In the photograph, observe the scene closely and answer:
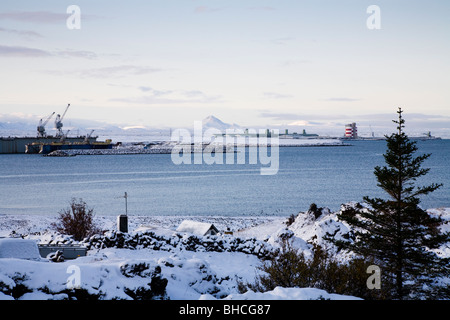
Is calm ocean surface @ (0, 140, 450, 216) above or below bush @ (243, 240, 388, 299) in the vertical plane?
below

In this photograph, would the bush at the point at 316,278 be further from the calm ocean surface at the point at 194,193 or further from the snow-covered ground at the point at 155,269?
the calm ocean surface at the point at 194,193

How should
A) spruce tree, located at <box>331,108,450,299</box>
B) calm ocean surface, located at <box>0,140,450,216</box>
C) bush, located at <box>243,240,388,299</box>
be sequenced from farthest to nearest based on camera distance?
1. calm ocean surface, located at <box>0,140,450,216</box>
2. spruce tree, located at <box>331,108,450,299</box>
3. bush, located at <box>243,240,388,299</box>

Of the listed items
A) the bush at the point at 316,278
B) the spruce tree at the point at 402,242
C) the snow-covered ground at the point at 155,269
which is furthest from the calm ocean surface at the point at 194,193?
the bush at the point at 316,278

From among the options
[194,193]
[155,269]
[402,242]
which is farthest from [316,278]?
[194,193]

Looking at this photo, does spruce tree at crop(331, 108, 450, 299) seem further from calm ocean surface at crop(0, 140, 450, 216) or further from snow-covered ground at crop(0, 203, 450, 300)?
calm ocean surface at crop(0, 140, 450, 216)

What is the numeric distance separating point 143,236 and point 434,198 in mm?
53767

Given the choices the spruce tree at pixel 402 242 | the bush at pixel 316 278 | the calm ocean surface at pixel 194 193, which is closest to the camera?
the bush at pixel 316 278

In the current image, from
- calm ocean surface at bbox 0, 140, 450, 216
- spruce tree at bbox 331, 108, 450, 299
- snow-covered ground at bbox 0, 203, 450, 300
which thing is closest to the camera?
snow-covered ground at bbox 0, 203, 450, 300

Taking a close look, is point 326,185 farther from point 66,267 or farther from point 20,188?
point 66,267

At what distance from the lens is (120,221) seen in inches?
1047

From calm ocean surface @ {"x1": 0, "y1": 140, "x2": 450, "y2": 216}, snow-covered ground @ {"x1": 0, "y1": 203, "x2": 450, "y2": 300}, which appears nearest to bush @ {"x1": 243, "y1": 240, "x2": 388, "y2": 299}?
snow-covered ground @ {"x1": 0, "y1": 203, "x2": 450, "y2": 300}

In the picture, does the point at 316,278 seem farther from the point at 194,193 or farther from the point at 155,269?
the point at 194,193
